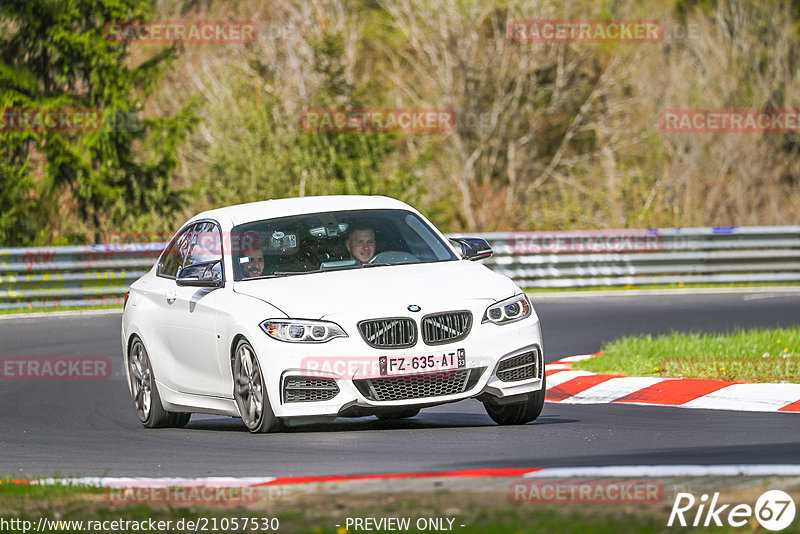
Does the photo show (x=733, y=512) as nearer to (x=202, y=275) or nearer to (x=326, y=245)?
(x=326, y=245)

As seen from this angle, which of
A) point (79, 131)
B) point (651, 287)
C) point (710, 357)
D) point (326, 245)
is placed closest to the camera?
point (326, 245)

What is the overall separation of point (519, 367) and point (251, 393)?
5.73 ft

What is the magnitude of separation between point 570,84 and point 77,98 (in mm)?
17005

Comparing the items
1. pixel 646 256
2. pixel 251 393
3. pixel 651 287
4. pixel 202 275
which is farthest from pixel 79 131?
pixel 251 393

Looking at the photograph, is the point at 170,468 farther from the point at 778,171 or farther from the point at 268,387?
the point at 778,171

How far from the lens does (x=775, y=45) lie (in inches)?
1704

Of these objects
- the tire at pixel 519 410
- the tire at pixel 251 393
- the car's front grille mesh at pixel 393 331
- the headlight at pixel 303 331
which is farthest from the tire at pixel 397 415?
the headlight at pixel 303 331

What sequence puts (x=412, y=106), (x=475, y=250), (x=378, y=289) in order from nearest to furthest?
(x=378, y=289)
(x=475, y=250)
(x=412, y=106)

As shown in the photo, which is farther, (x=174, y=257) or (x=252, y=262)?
(x=174, y=257)

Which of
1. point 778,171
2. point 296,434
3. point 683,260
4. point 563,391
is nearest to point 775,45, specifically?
point 778,171

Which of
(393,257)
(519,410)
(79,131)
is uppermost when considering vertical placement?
(393,257)

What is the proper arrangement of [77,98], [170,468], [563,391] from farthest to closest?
[77,98] < [563,391] < [170,468]

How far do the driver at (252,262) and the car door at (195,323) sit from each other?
21 cm

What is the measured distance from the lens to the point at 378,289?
9.38m
